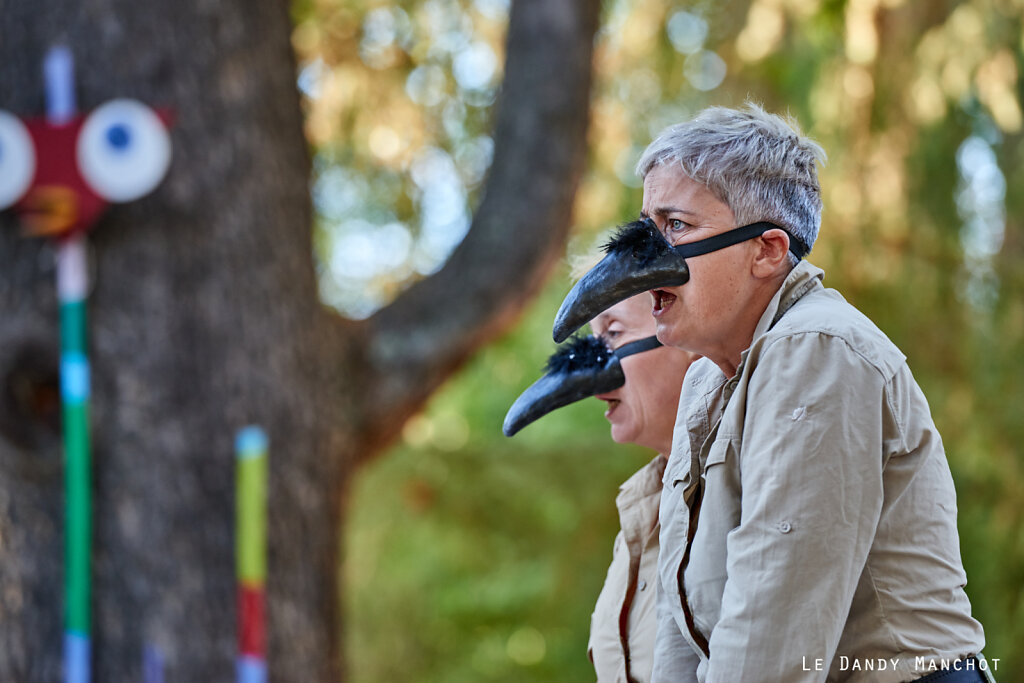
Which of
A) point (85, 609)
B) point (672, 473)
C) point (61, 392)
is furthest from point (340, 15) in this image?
point (672, 473)

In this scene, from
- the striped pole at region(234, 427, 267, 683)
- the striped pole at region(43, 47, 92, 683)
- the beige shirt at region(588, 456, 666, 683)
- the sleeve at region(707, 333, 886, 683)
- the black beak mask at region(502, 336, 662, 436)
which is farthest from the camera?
the striped pole at region(234, 427, 267, 683)

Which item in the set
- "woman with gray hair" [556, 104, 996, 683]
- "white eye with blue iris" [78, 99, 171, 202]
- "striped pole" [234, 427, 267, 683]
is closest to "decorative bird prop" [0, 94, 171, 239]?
"white eye with blue iris" [78, 99, 171, 202]

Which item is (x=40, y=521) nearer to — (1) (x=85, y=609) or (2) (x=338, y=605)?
(1) (x=85, y=609)

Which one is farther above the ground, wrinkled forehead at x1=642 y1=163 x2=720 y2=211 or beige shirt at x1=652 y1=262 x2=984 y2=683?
wrinkled forehead at x1=642 y1=163 x2=720 y2=211

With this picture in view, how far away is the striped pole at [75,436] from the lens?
3.31 metres

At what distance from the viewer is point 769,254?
150 centimetres

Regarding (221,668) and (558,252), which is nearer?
(221,668)

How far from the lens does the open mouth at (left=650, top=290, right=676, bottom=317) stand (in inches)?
59.8

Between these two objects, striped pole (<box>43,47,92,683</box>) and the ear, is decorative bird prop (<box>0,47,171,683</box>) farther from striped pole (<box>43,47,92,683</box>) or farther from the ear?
the ear

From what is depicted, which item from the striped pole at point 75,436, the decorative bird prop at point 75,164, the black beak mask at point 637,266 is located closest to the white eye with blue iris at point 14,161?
the decorative bird prop at point 75,164

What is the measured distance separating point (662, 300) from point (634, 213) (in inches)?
159

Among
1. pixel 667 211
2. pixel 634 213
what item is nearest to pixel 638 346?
pixel 667 211

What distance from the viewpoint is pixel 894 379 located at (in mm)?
1308

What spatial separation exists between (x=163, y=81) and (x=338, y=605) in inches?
71.0
